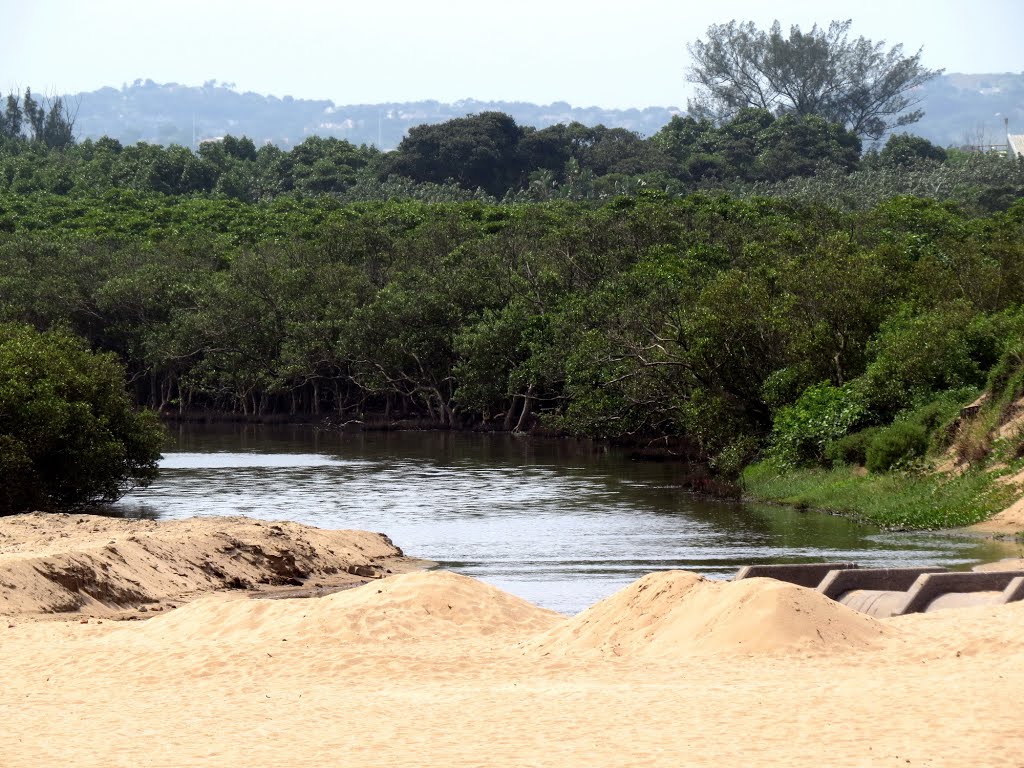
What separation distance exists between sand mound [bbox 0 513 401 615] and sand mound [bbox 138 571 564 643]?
2970 mm

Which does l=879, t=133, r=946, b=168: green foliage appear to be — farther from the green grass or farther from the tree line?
the green grass

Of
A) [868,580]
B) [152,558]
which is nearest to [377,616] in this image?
[868,580]

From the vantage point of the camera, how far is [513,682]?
15.9 meters

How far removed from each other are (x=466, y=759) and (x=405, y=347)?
54.2 m

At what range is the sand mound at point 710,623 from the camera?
16844 mm

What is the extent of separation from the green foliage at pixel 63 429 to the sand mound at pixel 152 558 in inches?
185

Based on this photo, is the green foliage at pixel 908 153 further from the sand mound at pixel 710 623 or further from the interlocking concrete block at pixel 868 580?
the sand mound at pixel 710 623

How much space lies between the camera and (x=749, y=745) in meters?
12.4

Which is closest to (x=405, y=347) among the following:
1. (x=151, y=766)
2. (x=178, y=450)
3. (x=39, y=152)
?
(x=178, y=450)

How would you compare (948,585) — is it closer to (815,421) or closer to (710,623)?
(710,623)

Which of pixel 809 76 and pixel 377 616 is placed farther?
pixel 809 76

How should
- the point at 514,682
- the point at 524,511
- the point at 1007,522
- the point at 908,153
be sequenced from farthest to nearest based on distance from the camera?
the point at 908,153
the point at 524,511
the point at 1007,522
the point at 514,682

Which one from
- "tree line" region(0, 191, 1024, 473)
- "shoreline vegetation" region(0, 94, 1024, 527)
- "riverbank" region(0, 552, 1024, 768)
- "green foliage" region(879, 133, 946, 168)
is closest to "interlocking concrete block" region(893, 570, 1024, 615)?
"riverbank" region(0, 552, 1024, 768)

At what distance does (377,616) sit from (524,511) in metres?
18.9
